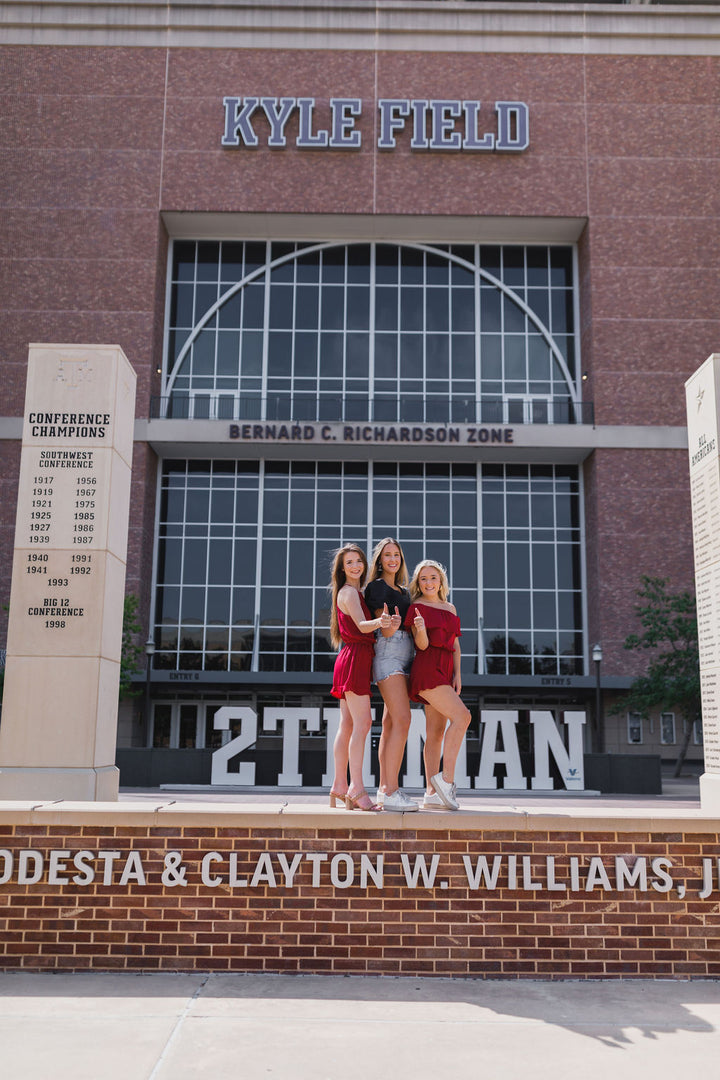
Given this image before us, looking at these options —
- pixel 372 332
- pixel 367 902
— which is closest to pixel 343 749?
pixel 367 902

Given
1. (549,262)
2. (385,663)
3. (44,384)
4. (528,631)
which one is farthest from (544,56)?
(385,663)

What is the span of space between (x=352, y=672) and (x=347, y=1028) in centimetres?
233

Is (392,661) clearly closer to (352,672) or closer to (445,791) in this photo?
(352,672)

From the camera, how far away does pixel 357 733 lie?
677 centimetres

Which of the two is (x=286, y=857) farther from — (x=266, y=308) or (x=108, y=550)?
(x=266, y=308)

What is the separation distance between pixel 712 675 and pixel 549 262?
27.9m

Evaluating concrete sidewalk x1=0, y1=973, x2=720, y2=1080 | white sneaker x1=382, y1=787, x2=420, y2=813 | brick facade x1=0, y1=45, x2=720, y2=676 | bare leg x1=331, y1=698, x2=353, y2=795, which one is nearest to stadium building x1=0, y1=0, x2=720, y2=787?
brick facade x1=0, y1=45, x2=720, y2=676

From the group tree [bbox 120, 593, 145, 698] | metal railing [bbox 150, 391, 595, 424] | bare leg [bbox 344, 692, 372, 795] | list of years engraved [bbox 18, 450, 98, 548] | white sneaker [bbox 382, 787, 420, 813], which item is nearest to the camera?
white sneaker [bbox 382, 787, 420, 813]

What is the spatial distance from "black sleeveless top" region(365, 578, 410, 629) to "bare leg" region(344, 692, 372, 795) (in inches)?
25.4

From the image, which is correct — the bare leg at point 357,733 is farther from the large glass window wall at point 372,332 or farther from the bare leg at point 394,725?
the large glass window wall at point 372,332

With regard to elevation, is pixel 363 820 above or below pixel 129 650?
below

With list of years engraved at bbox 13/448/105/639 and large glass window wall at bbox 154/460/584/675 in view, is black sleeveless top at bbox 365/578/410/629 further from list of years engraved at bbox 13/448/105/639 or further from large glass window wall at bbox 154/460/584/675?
large glass window wall at bbox 154/460/584/675

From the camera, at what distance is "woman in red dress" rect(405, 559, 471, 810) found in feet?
21.7

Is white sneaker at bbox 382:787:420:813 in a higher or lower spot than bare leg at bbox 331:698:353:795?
lower
